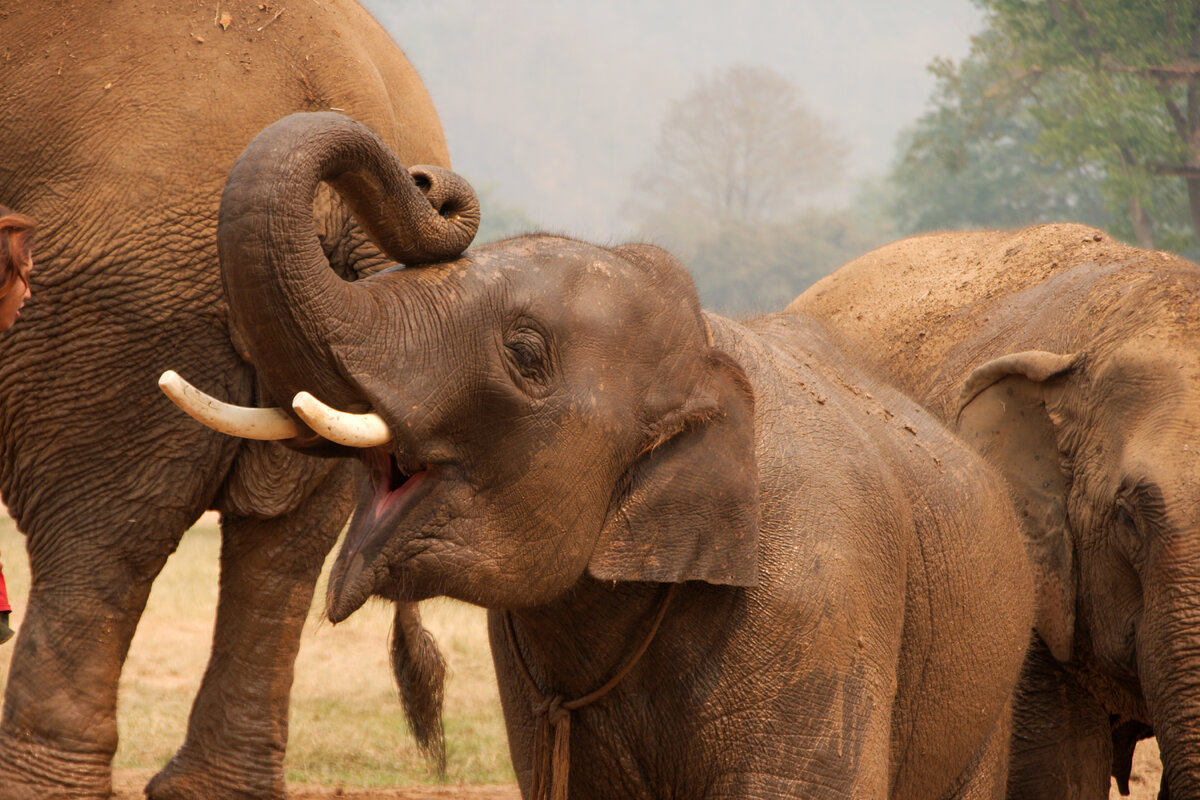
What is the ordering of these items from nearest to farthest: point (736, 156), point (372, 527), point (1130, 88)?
1. point (372, 527)
2. point (1130, 88)
3. point (736, 156)

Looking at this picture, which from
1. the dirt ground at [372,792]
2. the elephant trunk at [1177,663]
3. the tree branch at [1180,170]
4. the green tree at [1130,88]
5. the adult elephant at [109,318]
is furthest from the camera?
the green tree at [1130,88]

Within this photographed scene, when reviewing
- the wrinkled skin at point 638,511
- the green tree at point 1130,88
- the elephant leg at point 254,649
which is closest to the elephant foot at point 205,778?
the elephant leg at point 254,649

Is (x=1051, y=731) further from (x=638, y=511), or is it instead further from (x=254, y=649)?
(x=638, y=511)

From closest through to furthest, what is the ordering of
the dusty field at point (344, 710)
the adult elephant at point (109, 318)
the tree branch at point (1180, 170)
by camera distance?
the adult elephant at point (109, 318) → the dusty field at point (344, 710) → the tree branch at point (1180, 170)

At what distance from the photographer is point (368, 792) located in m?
5.18

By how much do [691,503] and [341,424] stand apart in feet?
2.31

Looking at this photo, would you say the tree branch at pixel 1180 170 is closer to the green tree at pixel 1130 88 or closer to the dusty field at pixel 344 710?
the green tree at pixel 1130 88

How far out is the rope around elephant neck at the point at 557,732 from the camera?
2604 mm

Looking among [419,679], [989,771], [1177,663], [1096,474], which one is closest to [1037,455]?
[1096,474]

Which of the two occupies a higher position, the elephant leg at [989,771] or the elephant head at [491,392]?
the elephant head at [491,392]

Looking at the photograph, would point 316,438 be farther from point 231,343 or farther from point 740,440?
point 231,343

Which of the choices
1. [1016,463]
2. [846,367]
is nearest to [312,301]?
[846,367]

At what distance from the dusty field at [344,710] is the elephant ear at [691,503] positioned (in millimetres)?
1792

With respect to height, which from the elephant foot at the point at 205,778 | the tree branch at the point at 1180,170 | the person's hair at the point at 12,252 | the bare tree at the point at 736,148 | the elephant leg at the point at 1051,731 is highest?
the bare tree at the point at 736,148
